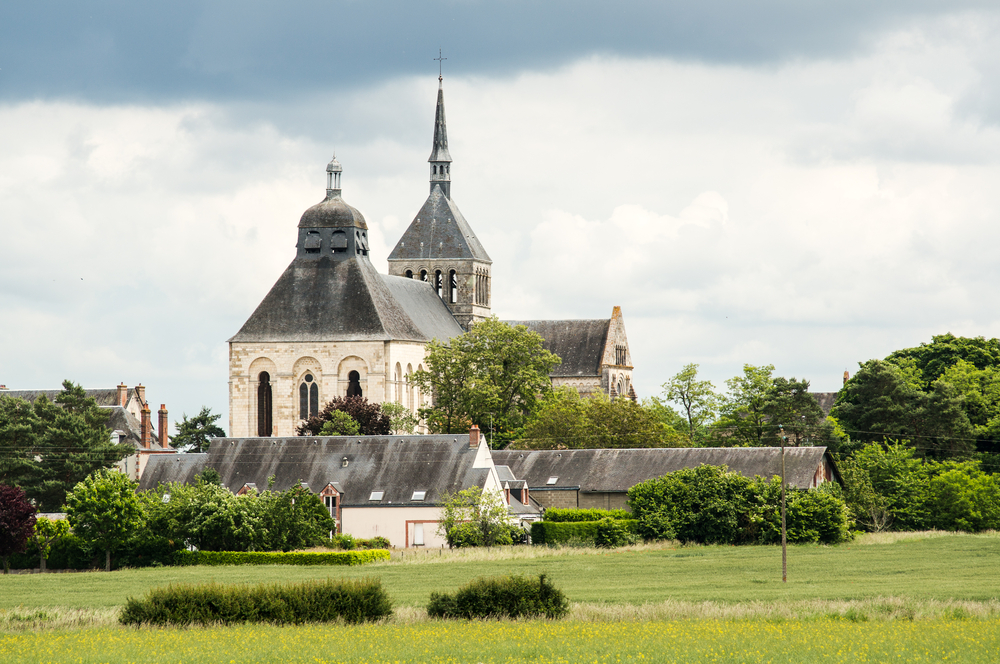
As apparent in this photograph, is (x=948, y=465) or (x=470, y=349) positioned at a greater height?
(x=470, y=349)

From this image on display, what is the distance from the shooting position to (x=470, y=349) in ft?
274

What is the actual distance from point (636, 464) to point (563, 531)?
857 centimetres

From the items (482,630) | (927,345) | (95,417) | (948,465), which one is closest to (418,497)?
(95,417)

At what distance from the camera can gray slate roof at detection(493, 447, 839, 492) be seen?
62562mm

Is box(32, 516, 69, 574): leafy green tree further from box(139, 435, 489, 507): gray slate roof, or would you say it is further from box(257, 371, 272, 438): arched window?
box(257, 371, 272, 438): arched window

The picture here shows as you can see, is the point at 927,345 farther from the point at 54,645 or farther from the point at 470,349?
the point at 54,645

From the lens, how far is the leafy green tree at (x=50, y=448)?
6862 cm

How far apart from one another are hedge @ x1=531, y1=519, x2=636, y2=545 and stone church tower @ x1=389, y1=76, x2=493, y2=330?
46757 millimetres

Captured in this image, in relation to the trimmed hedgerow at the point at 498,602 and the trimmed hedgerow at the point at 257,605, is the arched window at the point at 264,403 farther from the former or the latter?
the trimmed hedgerow at the point at 498,602

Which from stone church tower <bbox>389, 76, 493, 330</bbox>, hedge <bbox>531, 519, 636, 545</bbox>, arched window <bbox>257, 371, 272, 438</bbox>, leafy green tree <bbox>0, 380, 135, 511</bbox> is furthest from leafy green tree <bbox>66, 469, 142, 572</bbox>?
stone church tower <bbox>389, 76, 493, 330</bbox>

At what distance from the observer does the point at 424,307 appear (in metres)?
96.6

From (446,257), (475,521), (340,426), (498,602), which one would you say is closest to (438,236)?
(446,257)

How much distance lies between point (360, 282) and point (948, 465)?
1315 inches

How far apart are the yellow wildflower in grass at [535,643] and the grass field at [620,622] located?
3cm
